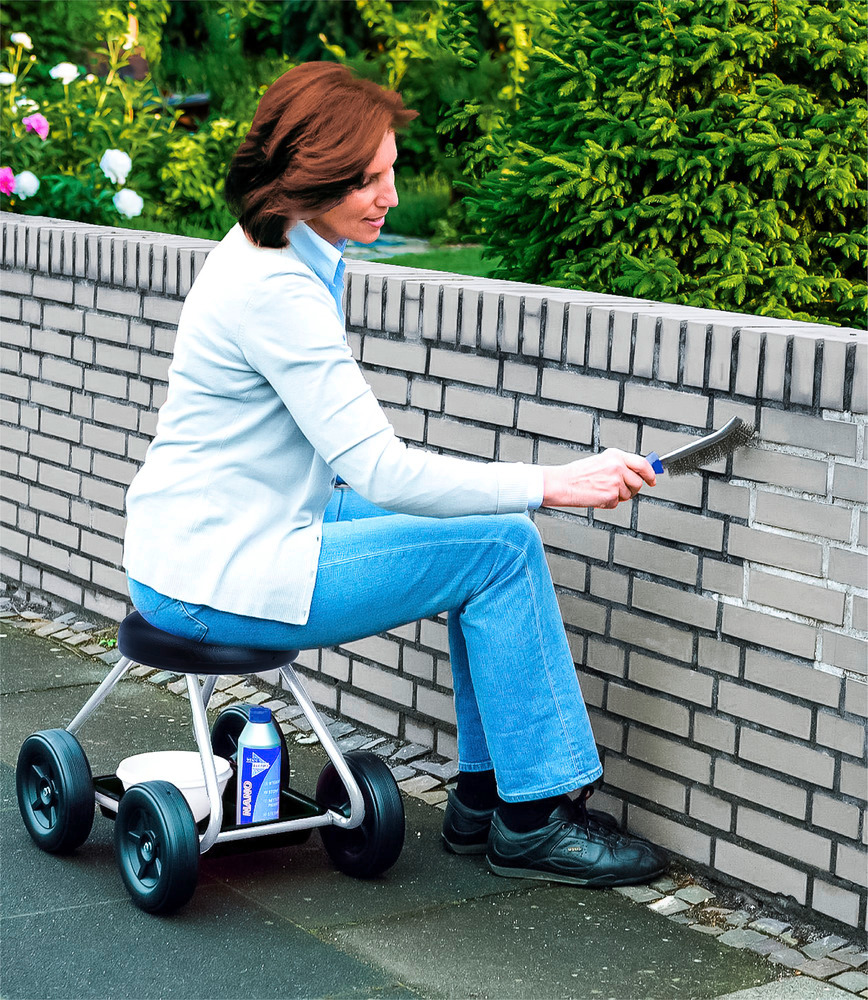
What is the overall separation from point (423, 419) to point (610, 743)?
1.04 meters

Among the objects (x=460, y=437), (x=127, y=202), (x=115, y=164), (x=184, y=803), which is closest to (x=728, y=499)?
(x=460, y=437)

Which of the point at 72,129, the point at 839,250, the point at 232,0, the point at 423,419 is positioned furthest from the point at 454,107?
the point at 232,0

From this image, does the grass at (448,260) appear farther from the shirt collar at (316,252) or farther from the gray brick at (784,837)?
the gray brick at (784,837)

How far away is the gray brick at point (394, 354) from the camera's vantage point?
12.6ft

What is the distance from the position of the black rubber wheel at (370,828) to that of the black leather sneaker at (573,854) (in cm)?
25

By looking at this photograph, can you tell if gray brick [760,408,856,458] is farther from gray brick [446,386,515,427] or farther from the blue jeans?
A: gray brick [446,386,515,427]

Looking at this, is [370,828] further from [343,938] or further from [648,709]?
[648,709]

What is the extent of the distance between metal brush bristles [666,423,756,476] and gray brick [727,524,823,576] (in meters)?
0.16

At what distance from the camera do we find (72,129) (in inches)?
292

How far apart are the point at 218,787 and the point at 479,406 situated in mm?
1238

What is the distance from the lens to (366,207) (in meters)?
2.93

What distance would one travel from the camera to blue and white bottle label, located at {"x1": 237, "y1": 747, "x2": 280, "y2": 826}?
10.2ft

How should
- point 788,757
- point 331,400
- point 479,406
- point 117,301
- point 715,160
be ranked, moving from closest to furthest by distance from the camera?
point 331,400
point 788,757
point 479,406
point 715,160
point 117,301

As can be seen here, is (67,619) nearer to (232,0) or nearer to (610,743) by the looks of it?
(610,743)
